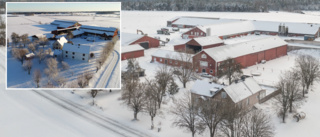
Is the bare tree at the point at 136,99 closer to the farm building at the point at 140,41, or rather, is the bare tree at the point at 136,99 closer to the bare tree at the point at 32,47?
the bare tree at the point at 32,47

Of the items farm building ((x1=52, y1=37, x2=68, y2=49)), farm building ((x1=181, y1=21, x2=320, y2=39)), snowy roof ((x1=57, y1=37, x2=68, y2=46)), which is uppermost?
farm building ((x1=181, y1=21, x2=320, y2=39))

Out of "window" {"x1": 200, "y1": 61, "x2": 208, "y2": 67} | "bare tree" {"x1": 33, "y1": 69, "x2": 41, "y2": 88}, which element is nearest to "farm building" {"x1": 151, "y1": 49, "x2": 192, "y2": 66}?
"window" {"x1": 200, "y1": 61, "x2": 208, "y2": 67}

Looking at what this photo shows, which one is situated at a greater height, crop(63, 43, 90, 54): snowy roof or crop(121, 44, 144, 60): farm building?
crop(63, 43, 90, 54): snowy roof

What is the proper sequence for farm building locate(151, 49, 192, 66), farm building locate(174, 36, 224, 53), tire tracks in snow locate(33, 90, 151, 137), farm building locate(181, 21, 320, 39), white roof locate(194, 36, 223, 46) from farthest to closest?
farm building locate(181, 21, 320, 39) → white roof locate(194, 36, 223, 46) → farm building locate(174, 36, 224, 53) → farm building locate(151, 49, 192, 66) → tire tracks in snow locate(33, 90, 151, 137)

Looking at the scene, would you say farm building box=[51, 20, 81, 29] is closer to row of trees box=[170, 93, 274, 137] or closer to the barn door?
row of trees box=[170, 93, 274, 137]

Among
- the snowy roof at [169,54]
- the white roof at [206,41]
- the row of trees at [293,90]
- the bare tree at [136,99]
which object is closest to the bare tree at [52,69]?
the bare tree at [136,99]

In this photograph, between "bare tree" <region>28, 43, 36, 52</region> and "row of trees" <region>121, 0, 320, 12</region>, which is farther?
"row of trees" <region>121, 0, 320, 12</region>

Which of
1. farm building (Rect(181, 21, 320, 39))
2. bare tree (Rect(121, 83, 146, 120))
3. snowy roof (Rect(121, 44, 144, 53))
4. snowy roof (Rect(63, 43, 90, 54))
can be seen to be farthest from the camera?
farm building (Rect(181, 21, 320, 39))

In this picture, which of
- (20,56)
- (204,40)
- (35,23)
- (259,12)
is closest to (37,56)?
(20,56)
